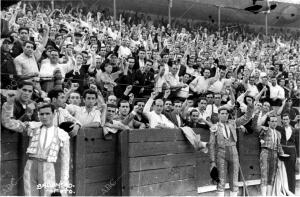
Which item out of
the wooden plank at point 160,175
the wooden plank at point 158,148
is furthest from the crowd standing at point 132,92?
the wooden plank at point 160,175

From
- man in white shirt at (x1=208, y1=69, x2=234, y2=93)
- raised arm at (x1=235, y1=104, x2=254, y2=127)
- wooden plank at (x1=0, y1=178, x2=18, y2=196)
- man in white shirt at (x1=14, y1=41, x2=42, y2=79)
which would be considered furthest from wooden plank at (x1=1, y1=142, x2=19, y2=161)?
man in white shirt at (x1=208, y1=69, x2=234, y2=93)

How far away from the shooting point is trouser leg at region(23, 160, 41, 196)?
4711mm

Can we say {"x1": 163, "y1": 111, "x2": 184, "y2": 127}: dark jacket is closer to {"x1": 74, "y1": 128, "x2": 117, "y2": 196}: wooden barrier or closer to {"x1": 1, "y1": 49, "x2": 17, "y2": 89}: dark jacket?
{"x1": 74, "y1": 128, "x2": 117, "y2": 196}: wooden barrier

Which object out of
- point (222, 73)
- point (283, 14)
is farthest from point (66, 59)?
point (283, 14)

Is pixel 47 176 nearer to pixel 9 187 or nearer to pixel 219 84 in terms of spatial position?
pixel 9 187

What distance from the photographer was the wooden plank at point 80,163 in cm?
555

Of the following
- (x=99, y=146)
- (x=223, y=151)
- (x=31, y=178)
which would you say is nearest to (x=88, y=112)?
(x=99, y=146)

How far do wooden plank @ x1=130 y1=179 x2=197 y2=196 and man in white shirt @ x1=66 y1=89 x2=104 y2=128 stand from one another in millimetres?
984

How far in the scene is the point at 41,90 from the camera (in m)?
5.93

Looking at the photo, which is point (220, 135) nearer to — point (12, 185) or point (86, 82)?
point (86, 82)

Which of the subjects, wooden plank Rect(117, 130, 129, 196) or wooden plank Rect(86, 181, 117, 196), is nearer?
wooden plank Rect(86, 181, 117, 196)

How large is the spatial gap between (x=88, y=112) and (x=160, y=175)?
4.48 feet

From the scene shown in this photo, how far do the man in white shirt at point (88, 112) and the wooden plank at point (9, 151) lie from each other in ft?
3.46

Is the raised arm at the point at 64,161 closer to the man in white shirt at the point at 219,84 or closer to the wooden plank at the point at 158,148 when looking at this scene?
the wooden plank at the point at 158,148
